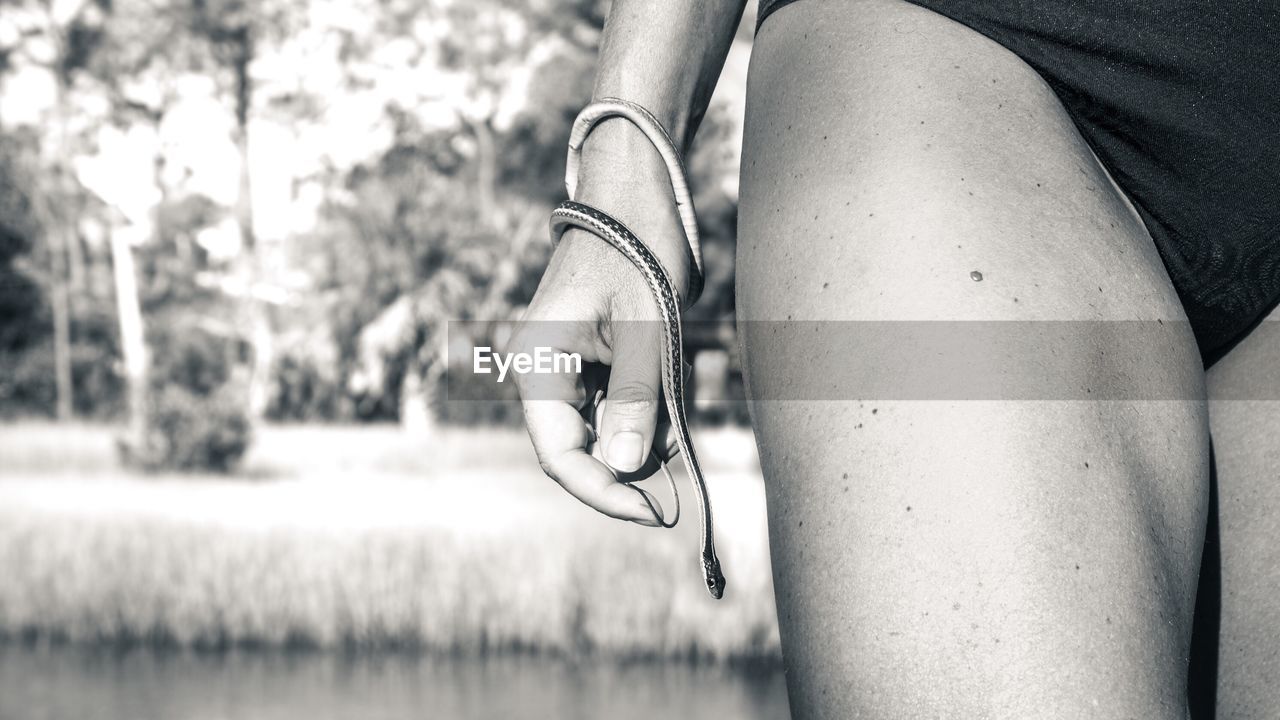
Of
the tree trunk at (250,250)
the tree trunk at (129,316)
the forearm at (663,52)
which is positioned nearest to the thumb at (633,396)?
the forearm at (663,52)

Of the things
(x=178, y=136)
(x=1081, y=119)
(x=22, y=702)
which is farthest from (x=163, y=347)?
(x=1081, y=119)

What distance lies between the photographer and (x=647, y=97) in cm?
69

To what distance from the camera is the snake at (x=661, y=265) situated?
23.9 inches

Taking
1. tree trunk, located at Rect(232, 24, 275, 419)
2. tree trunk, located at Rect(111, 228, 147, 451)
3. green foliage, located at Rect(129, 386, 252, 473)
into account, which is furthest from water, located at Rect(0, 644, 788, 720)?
tree trunk, located at Rect(232, 24, 275, 419)

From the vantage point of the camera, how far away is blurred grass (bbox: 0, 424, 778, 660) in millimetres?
7008

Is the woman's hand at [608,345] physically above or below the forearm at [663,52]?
below

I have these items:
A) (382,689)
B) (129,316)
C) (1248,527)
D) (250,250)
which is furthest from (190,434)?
(1248,527)

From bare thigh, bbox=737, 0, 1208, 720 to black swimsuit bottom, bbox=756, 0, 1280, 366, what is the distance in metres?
0.02

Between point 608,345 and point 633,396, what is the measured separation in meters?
0.06

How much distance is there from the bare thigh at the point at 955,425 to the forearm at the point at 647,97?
71 millimetres

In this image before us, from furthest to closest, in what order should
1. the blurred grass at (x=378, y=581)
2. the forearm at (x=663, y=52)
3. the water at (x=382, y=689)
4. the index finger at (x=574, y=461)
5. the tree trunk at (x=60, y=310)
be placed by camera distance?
the tree trunk at (x=60, y=310) → the water at (x=382, y=689) → the blurred grass at (x=378, y=581) → the forearm at (x=663, y=52) → the index finger at (x=574, y=461)

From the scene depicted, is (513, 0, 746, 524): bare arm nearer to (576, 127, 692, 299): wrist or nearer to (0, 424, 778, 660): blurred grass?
(576, 127, 692, 299): wrist

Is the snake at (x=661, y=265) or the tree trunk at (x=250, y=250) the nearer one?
the snake at (x=661, y=265)

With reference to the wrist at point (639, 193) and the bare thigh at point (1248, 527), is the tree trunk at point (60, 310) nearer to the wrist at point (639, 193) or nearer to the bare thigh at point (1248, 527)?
the wrist at point (639, 193)
